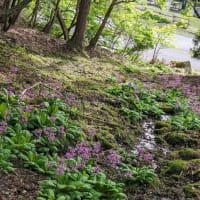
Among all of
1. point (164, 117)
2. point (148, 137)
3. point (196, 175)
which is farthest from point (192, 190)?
point (164, 117)

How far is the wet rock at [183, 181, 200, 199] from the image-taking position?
6.01m

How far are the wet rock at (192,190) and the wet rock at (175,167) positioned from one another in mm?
519

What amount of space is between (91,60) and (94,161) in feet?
27.0

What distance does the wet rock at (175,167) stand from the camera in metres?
6.80

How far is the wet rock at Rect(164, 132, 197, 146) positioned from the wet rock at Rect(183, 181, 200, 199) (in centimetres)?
205

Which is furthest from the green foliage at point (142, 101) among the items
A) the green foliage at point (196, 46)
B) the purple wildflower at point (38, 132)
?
the green foliage at point (196, 46)

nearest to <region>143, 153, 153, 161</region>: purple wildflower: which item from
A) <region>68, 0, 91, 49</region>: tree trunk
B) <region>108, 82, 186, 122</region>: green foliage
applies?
<region>108, 82, 186, 122</region>: green foliage

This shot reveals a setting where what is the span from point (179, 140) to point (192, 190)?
2.36m

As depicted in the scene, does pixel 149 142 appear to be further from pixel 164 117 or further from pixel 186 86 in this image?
pixel 186 86

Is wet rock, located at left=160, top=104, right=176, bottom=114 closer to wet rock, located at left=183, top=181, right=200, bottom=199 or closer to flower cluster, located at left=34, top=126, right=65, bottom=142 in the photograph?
wet rock, located at left=183, top=181, right=200, bottom=199

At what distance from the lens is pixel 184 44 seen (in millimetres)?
40281

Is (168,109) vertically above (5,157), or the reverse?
(5,157)

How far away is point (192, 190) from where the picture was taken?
241 inches

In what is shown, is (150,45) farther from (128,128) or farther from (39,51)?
(128,128)
